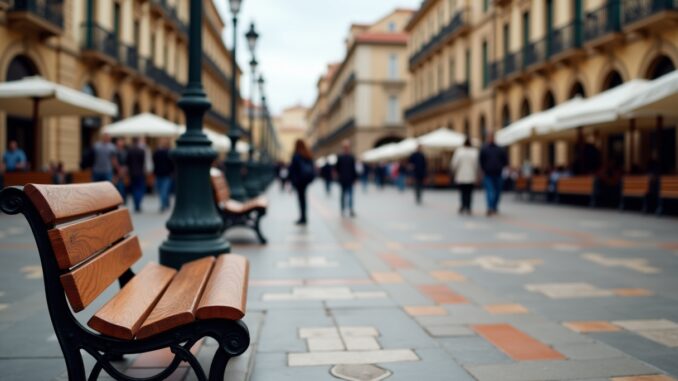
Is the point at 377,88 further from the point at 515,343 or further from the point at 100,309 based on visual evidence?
the point at 100,309

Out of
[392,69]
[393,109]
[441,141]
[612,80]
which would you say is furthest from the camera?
[392,69]

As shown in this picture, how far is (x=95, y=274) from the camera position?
271cm

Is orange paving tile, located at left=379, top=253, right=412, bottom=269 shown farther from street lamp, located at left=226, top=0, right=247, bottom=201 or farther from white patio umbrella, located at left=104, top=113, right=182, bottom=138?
white patio umbrella, located at left=104, top=113, right=182, bottom=138

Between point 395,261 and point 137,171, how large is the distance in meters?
9.32

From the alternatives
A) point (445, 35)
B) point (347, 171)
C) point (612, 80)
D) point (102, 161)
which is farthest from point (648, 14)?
point (445, 35)

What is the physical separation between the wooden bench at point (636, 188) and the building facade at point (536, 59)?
1.04 meters

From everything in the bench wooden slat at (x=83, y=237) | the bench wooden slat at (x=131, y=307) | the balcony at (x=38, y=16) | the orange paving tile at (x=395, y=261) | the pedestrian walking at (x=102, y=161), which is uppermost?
the balcony at (x=38, y=16)

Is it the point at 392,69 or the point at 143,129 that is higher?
the point at 392,69

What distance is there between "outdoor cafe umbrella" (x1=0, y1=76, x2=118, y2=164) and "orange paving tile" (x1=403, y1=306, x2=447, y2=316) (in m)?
10.4

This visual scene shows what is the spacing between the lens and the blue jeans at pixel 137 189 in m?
14.0

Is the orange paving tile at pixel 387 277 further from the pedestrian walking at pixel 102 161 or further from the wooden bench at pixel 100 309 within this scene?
the pedestrian walking at pixel 102 161

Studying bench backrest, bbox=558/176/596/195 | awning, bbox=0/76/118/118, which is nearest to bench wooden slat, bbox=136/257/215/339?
awning, bbox=0/76/118/118

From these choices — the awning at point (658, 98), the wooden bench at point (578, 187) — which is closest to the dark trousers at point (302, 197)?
the awning at point (658, 98)

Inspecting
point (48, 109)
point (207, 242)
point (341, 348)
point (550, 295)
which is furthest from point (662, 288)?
point (48, 109)
